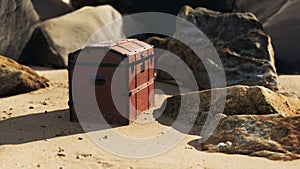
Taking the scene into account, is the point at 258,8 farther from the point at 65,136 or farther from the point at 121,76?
the point at 65,136

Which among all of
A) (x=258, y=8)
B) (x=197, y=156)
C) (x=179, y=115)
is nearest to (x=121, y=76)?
(x=179, y=115)

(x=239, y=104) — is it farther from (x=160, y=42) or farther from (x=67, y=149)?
(x=160, y=42)

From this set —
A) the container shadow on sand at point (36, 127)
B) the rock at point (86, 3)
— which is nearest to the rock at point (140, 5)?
the rock at point (86, 3)

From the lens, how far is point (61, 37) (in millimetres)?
10016

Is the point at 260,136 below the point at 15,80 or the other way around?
the other way around

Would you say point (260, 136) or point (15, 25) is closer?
point (260, 136)

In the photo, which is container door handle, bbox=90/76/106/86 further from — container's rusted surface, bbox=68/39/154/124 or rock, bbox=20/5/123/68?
rock, bbox=20/5/123/68

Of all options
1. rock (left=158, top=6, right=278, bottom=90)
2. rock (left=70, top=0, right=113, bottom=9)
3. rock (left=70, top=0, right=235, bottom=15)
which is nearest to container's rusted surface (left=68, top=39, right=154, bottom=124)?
rock (left=158, top=6, right=278, bottom=90)

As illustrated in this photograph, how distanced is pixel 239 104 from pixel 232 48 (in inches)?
101

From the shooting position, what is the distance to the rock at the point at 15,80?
7.08m

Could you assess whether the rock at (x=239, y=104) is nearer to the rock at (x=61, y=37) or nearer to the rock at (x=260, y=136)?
Answer: the rock at (x=260, y=136)

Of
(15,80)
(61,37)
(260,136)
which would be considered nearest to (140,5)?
(61,37)

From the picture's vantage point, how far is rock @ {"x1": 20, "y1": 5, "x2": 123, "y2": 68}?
9797mm

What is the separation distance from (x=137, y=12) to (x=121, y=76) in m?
7.24
